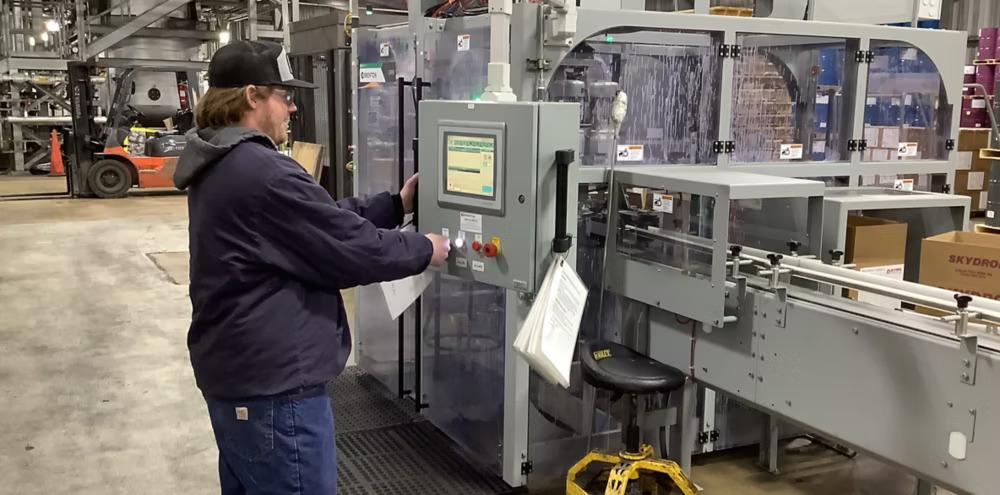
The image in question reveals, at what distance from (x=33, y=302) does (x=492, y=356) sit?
434 cm

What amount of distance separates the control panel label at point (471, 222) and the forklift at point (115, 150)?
954 centimetres

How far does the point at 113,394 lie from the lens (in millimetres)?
4320

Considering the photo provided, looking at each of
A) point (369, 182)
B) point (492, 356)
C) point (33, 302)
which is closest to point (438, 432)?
point (492, 356)

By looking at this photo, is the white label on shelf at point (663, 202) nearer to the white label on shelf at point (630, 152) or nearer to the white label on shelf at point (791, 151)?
the white label on shelf at point (630, 152)

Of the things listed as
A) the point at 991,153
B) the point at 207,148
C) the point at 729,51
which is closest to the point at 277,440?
the point at 207,148

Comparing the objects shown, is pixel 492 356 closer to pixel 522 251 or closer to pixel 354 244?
pixel 522 251

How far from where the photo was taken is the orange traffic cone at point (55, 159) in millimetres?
13305

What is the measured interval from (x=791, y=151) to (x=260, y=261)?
2.42m

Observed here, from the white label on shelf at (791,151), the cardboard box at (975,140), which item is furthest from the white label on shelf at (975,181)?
the white label on shelf at (791,151)

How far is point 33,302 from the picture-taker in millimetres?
6074

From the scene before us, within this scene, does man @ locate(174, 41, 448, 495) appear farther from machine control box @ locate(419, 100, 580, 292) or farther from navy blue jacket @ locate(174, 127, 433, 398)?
machine control box @ locate(419, 100, 580, 292)

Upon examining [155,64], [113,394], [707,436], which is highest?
[155,64]

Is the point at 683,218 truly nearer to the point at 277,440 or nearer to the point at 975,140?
the point at 277,440

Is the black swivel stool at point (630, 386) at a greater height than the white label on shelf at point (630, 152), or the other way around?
the white label on shelf at point (630, 152)
